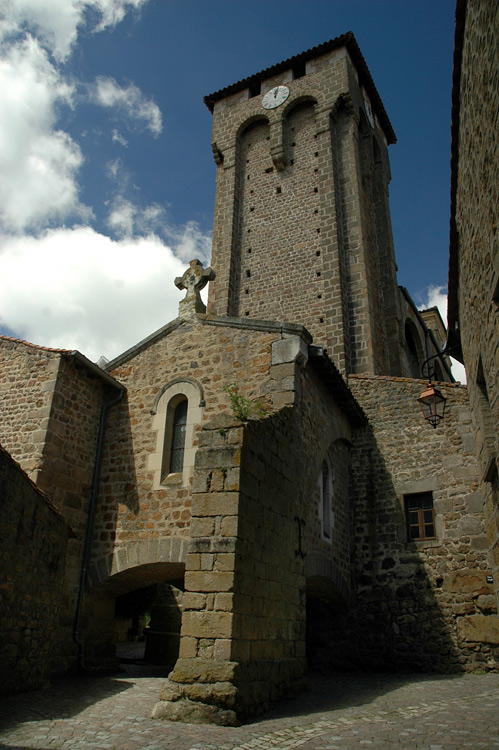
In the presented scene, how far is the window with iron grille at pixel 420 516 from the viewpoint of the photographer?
10711 millimetres

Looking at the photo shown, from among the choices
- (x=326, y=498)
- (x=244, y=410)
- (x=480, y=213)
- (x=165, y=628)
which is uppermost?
(x=480, y=213)

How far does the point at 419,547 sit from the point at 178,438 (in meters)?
4.99

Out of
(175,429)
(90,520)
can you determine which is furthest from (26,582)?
(175,429)

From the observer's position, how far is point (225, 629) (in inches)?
224

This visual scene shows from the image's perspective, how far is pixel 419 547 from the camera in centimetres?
1056

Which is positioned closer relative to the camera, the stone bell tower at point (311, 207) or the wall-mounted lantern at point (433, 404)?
the wall-mounted lantern at point (433, 404)

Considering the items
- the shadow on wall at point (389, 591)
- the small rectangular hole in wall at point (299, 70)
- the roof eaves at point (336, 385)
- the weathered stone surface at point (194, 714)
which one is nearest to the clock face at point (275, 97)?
the small rectangular hole in wall at point (299, 70)

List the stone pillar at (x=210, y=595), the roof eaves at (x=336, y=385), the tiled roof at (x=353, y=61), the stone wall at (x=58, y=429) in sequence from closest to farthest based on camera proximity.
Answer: the stone pillar at (x=210, y=595), the stone wall at (x=58, y=429), the roof eaves at (x=336, y=385), the tiled roof at (x=353, y=61)

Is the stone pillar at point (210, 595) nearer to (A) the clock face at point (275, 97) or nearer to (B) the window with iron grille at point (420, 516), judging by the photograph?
(B) the window with iron grille at point (420, 516)

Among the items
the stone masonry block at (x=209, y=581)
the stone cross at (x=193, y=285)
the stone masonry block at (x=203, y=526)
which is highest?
the stone cross at (x=193, y=285)

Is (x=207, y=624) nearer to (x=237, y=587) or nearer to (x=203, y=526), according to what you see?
(x=237, y=587)

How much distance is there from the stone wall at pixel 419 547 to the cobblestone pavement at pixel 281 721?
64.7 inches

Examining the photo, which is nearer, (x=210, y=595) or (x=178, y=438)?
(x=210, y=595)

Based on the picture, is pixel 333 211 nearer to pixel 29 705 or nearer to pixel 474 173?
pixel 474 173
